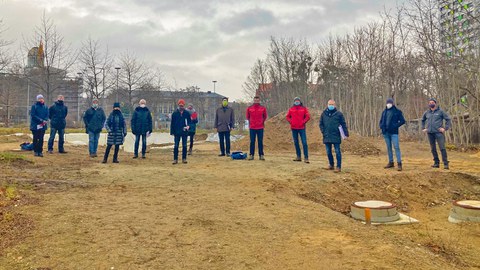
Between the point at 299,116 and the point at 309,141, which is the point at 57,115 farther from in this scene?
the point at 309,141

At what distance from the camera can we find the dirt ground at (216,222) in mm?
3518

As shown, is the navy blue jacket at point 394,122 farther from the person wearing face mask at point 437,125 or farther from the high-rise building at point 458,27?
the high-rise building at point 458,27

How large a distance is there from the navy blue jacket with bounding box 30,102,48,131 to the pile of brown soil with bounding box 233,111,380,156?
345 inches

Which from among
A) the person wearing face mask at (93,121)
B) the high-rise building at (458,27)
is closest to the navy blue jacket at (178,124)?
the person wearing face mask at (93,121)

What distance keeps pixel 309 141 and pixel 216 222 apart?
13.3m

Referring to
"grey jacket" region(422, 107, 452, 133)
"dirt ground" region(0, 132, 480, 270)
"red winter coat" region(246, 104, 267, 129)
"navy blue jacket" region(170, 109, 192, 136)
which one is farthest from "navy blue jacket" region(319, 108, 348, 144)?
"navy blue jacket" region(170, 109, 192, 136)

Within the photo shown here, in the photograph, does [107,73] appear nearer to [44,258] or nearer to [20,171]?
[20,171]

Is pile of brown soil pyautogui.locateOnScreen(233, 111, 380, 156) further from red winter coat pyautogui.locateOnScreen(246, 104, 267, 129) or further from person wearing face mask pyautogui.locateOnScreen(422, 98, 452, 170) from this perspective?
red winter coat pyautogui.locateOnScreen(246, 104, 267, 129)

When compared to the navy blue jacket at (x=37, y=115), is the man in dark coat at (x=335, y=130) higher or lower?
lower

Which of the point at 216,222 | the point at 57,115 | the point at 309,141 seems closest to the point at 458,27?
the point at 309,141

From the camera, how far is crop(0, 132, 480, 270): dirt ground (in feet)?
11.5

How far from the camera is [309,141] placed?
17406 millimetres

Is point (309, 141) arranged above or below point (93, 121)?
below

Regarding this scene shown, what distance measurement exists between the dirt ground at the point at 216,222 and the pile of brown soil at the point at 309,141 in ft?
24.5
